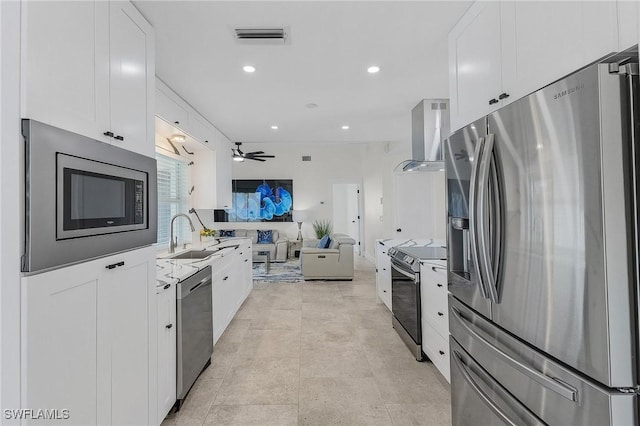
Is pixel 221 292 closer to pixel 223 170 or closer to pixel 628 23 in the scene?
pixel 223 170

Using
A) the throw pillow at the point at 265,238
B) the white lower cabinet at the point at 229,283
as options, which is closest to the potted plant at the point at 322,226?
the throw pillow at the point at 265,238

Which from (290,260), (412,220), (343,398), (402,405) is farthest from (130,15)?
(290,260)

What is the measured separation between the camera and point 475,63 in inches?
62.6

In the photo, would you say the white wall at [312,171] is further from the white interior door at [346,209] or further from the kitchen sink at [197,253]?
the kitchen sink at [197,253]

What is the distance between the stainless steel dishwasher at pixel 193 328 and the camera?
6.41 feet

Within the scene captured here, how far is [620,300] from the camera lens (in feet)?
2.49

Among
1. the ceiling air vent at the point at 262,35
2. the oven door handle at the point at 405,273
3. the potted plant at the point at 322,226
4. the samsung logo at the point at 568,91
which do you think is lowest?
the oven door handle at the point at 405,273

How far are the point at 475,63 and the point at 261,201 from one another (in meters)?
7.10

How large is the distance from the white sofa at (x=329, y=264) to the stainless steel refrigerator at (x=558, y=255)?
434 centimetres

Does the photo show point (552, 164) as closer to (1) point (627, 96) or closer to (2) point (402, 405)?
(1) point (627, 96)

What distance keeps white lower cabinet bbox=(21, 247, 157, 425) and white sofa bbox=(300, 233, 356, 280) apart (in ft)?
13.3

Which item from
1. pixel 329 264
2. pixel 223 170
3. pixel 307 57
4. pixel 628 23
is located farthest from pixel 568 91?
pixel 329 264

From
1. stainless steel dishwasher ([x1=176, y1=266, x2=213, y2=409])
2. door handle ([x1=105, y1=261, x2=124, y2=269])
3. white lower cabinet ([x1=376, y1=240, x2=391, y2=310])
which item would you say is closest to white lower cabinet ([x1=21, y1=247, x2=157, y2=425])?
door handle ([x1=105, y1=261, x2=124, y2=269])

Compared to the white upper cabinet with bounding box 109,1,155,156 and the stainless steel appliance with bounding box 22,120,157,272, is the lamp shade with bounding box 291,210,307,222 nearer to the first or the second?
the white upper cabinet with bounding box 109,1,155,156
